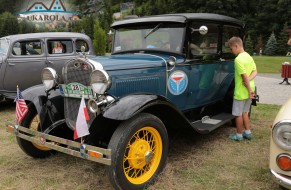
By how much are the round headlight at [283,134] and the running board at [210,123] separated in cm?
136

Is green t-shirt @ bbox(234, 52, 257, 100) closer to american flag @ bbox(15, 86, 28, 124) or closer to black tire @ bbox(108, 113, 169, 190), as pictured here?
black tire @ bbox(108, 113, 169, 190)

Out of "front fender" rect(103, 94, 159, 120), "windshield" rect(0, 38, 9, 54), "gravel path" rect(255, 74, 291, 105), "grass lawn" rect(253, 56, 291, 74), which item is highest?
"windshield" rect(0, 38, 9, 54)

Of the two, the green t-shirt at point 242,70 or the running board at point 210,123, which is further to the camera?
the green t-shirt at point 242,70

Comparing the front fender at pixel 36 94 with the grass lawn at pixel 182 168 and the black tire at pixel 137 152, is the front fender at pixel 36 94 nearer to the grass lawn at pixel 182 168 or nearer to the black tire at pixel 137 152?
the grass lawn at pixel 182 168

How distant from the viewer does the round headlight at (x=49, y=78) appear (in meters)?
3.72

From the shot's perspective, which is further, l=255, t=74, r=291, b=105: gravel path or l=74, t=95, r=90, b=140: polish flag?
l=255, t=74, r=291, b=105: gravel path

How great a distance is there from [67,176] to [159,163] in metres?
1.14

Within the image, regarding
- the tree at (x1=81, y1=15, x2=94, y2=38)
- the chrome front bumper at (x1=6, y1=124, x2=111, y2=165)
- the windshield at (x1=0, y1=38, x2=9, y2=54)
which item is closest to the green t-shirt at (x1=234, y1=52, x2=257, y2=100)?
the chrome front bumper at (x1=6, y1=124, x2=111, y2=165)

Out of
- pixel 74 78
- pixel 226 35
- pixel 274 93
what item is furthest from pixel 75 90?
pixel 274 93

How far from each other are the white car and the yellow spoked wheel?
123 centimetres

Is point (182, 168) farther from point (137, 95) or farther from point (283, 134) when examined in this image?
point (283, 134)

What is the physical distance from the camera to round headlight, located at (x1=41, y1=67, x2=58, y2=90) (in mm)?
3721

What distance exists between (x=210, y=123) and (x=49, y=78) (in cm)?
245

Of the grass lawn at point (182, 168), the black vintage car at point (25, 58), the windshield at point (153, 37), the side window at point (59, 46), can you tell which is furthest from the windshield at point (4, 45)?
the windshield at point (153, 37)
